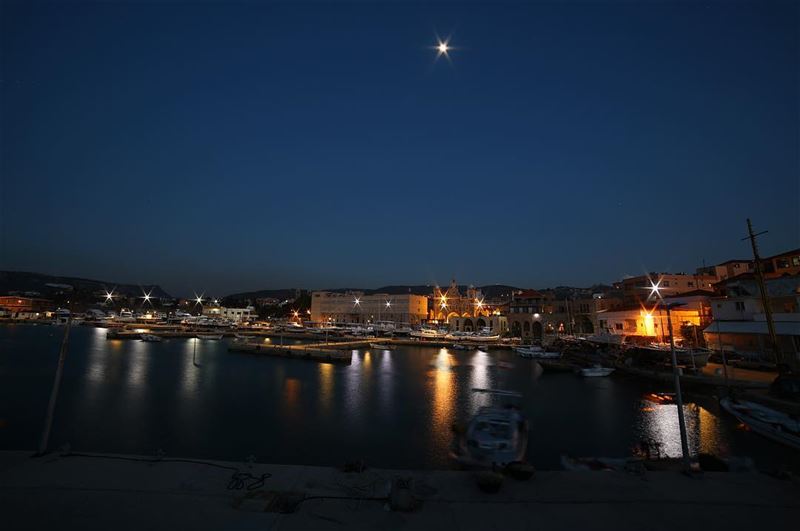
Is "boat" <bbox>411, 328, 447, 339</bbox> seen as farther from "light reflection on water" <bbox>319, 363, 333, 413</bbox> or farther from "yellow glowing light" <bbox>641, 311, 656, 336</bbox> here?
"yellow glowing light" <bbox>641, 311, 656, 336</bbox>

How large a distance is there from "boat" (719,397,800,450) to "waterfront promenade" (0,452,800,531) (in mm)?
10564

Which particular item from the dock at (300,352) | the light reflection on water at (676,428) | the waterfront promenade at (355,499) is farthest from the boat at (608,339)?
the waterfront promenade at (355,499)

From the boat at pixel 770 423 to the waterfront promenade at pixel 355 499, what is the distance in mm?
10564

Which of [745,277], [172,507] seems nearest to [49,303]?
[172,507]

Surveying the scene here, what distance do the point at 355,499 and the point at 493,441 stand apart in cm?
721

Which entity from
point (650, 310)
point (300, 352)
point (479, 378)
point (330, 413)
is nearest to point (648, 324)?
point (650, 310)

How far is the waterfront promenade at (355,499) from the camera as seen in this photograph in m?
7.08

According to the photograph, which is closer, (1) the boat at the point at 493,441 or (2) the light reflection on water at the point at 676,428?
(1) the boat at the point at 493,441

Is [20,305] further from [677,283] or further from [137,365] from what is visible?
[677,283]

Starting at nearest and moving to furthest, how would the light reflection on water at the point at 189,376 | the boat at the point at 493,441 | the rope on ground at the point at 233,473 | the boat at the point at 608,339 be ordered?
the rope on ground at the point at 233,473 → the boat at the point at 493,441 → the light reflection on water at the point at 189,376 → the boat at the point at 608,339

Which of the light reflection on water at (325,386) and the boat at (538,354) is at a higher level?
the boat at (538,354)

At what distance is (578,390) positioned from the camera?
32188 mm

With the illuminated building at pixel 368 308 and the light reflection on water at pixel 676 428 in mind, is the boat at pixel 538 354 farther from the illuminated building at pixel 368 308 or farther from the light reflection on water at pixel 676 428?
the illuminated building at pixel 368 308

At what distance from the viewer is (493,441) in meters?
13.6
